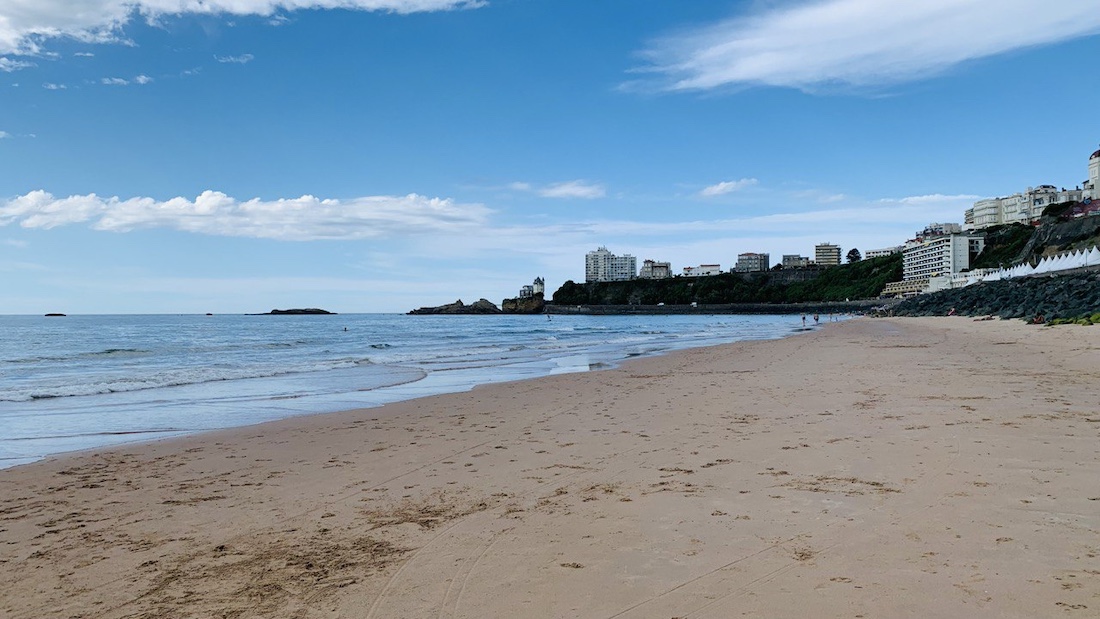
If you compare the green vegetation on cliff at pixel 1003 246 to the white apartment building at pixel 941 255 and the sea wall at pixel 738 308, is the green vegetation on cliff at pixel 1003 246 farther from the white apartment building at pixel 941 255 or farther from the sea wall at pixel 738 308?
the sea wall at pixel 738 308

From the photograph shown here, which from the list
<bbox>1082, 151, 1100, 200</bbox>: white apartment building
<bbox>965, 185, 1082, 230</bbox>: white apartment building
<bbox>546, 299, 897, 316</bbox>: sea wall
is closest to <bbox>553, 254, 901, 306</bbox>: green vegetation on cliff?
<bbox>546, 299, 897, 316</bbox>: sea wall

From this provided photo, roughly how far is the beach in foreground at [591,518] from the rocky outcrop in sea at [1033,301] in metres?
21.8

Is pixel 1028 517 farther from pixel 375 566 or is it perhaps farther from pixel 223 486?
pixel 223 486

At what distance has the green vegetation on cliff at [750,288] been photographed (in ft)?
513

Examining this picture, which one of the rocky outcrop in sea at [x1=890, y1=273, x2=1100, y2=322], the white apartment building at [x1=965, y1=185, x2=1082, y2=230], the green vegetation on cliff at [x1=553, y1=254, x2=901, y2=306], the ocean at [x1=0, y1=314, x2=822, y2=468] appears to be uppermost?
the white apartment building at [x1=965, y1=185, x2=1082, y2=230]

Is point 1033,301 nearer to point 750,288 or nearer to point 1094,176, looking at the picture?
point 1094,176

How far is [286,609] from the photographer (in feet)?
11.1

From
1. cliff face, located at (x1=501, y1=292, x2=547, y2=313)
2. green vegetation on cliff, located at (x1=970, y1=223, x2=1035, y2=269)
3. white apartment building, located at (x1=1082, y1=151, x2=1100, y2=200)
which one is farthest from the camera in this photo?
cliff face, located at (x1=501, y1=292, x2=547, y2=313)

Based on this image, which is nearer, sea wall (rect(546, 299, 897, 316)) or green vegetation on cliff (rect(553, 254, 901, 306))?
sea wall (rect(546, 299, 897, 316))

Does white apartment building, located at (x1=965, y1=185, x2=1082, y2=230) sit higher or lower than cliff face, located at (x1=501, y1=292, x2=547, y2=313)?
higher

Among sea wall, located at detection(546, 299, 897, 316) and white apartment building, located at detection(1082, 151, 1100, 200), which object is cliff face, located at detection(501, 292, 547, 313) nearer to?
sea wall, located at detection(546, 299, 897, 316)

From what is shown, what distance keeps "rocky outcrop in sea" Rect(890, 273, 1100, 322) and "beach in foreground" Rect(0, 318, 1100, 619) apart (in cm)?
2185

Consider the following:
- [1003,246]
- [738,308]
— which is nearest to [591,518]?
[1003,246]

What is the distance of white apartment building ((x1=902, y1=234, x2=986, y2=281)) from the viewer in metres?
122
